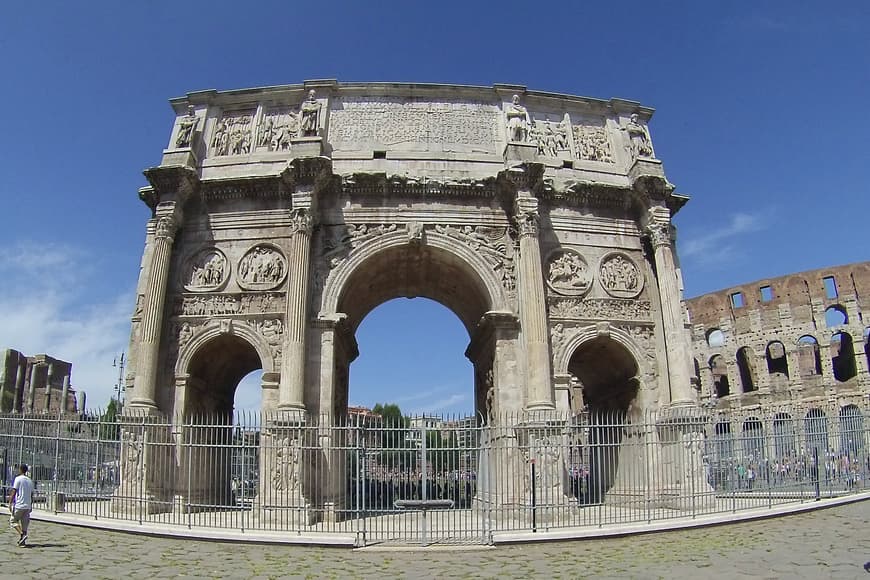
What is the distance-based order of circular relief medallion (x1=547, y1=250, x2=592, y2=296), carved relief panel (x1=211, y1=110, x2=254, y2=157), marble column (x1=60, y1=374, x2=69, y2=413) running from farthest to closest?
marble column (x1=60, y1=374, x2=69, y2=413)
carved relief panel (x1=211, y1=110, x2=254, y2=157)
circular relief medallion (x1=547, y1=250, x2=592, y2=296)

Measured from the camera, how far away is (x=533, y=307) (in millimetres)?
14758

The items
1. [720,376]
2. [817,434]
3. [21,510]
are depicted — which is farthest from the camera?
[720,376]

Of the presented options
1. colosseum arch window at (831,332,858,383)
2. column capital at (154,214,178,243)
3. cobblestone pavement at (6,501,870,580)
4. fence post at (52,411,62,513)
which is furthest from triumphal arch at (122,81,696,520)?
colosseum arch window at (831,332,858,383)

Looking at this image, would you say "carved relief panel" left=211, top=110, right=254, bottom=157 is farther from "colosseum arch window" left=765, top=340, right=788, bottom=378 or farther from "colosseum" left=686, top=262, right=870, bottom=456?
"colosseum arch window" left=765, top=340, right=788, bottom=378

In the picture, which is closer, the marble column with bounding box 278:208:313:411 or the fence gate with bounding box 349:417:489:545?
the fence gate with bounding box 349:417:489:545

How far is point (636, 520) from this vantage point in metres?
11.4

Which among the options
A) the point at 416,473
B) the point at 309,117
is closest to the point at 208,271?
the point at 309,117

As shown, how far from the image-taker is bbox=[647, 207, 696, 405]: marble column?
15039 millimetres

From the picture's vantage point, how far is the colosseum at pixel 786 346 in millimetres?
33812

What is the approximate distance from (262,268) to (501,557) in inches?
374

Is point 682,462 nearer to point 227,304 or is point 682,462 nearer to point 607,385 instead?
point 607,385

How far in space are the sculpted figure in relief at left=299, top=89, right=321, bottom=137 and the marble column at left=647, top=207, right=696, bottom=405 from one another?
8.69m

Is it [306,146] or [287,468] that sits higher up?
[306,146]

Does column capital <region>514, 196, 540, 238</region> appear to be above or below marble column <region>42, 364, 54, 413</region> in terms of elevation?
above
